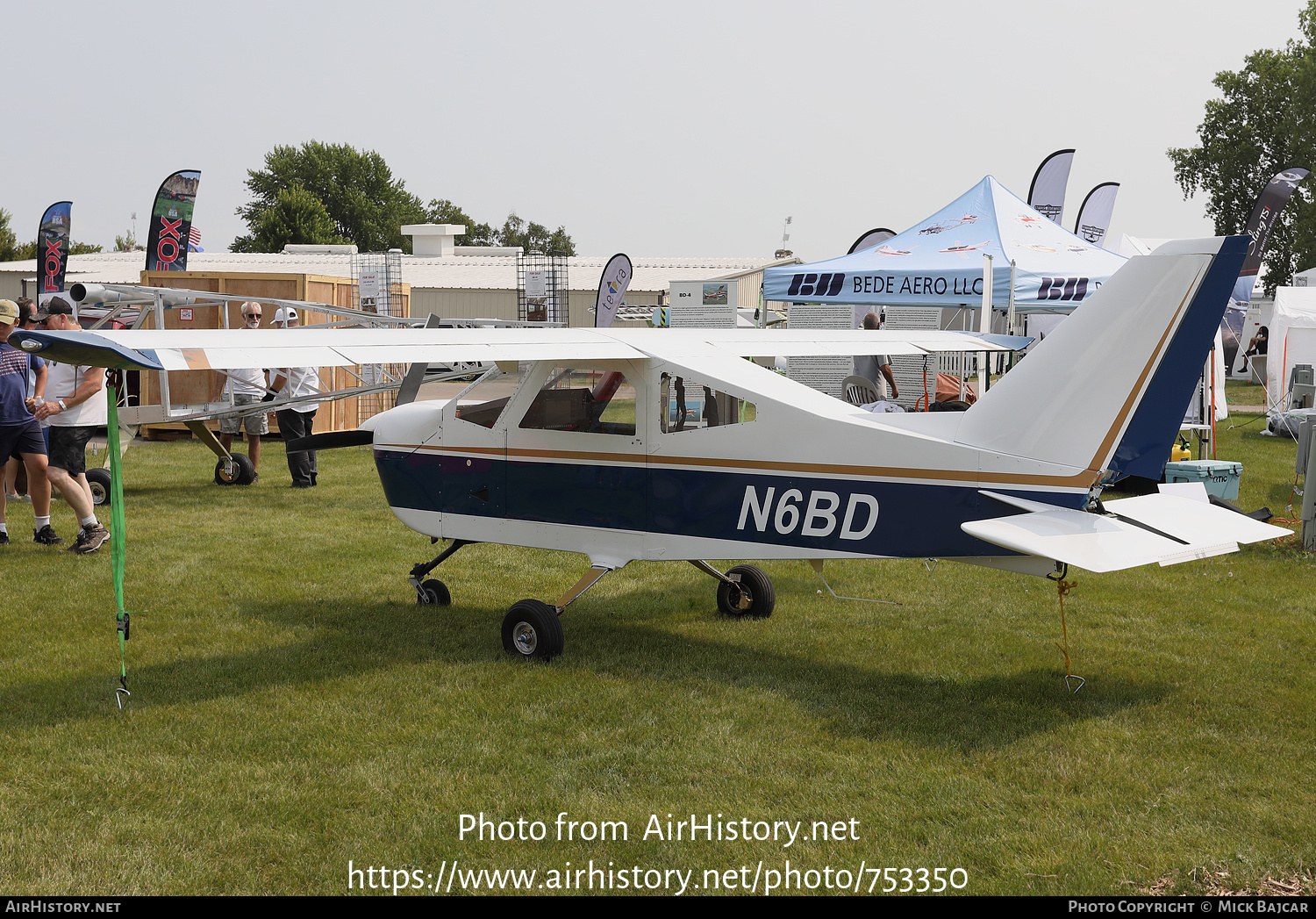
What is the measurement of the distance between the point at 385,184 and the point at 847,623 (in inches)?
3863

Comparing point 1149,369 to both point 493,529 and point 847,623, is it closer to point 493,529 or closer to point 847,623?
point 847,623

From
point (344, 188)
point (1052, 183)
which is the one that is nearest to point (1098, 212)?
point (1052, 183)

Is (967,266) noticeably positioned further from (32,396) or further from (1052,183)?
(32,396)

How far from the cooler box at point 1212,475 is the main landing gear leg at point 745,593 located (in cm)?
519

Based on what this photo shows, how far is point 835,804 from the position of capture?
4.22m

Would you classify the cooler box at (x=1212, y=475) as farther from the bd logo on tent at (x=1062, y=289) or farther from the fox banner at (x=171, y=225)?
the fox banner at (x=171, y=225)

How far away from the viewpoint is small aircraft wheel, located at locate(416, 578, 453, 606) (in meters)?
7.51

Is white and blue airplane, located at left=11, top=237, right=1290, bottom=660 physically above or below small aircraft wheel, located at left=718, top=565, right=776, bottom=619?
above

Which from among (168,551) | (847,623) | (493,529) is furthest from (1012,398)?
(168,551)

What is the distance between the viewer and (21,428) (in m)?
8.97

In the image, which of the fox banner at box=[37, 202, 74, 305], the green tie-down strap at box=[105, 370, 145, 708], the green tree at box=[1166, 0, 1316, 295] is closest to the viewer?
the green tie-down strap at box=[105, 370, 145, 708]

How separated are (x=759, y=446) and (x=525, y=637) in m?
1.85

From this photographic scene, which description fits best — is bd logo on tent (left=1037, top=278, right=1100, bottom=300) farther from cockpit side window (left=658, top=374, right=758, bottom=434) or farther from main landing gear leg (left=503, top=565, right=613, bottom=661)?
main landing gear leg (left=503, top=565, right=613, bottom=661)

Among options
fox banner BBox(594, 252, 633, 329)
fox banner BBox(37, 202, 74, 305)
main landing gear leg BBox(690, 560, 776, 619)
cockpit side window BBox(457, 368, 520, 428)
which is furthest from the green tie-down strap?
fox banner BBox(594, 252, 633, 329)
